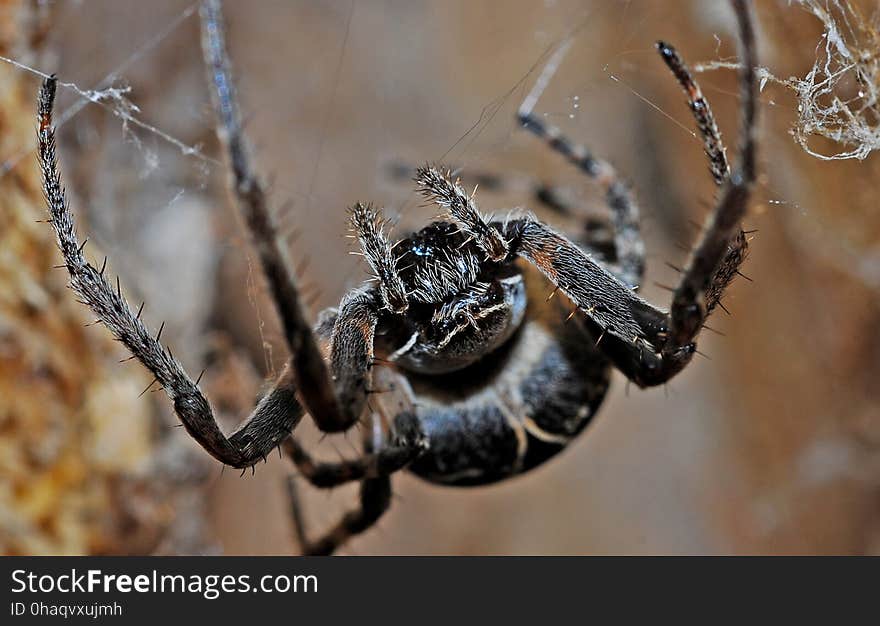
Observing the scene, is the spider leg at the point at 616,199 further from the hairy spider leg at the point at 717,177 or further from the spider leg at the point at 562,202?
the hairy spider leg at the point at 717,177

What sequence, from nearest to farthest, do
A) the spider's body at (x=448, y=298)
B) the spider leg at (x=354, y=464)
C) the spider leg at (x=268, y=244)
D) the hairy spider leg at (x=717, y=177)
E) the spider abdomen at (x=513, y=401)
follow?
the spider leg at (x=268, y=244), the hairy spider leg at (x=717, y=177), the spider's body at (x=448, y=298), the spider leg at (x=354, y=464), the spider abdomen at (x=513, y=401)

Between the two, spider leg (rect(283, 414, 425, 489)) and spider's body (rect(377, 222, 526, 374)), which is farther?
spider leg (rect(283, 414, 425, 489))

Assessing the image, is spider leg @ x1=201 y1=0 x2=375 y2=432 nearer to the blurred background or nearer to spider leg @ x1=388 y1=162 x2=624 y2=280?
the blurred background

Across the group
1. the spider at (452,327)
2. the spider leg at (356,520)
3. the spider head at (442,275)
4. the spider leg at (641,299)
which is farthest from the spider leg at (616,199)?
the spider leg at (356,520)

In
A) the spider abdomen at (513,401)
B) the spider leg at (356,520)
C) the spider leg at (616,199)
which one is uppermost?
the spider leg at (616,199)

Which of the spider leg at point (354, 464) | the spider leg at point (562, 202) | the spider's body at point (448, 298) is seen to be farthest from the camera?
the spider leg at point (562, 202)

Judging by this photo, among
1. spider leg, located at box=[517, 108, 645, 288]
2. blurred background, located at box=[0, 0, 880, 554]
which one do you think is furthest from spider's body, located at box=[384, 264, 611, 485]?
blurred background, located at box=[0, 0, 880, 554]
